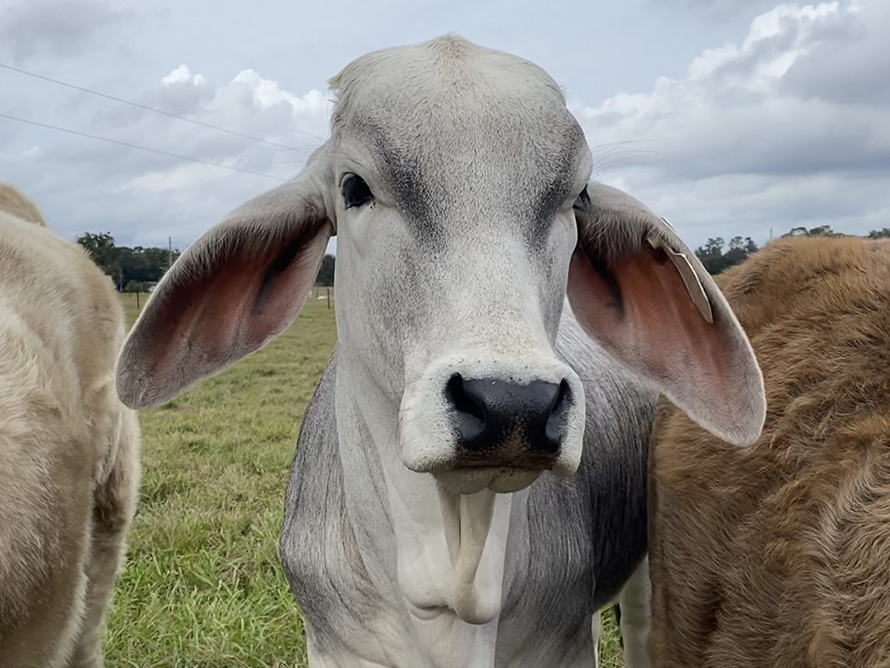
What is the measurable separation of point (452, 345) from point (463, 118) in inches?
21.4

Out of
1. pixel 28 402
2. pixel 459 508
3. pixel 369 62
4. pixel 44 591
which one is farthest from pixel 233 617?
pixel 369 62

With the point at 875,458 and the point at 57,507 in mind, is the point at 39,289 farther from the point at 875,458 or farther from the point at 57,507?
the point at 875,458

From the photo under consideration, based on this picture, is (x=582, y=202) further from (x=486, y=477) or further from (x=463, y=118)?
(x=486, y=477)

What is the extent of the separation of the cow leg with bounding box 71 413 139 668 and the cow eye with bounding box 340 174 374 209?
2287mm

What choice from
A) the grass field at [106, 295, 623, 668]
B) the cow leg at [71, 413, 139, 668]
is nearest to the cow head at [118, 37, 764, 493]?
the cow leg at [71, 413, 139, 668]

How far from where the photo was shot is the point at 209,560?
17.5 feet

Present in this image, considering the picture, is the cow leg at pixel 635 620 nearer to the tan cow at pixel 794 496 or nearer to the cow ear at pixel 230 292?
the tan cow at pixel 794 496

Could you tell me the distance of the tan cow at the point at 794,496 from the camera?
6.84 ft

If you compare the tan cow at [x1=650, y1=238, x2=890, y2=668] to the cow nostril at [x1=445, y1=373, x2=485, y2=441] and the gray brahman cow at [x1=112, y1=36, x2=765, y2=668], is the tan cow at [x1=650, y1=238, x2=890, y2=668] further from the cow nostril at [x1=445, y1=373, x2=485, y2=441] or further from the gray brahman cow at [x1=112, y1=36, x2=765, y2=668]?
the cow nostril at [x1=445, y1=373, x2=485, y2=441]

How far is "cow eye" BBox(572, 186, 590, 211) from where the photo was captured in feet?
7.54

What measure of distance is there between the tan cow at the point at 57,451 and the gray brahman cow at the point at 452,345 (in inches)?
37.8

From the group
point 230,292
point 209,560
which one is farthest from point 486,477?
point 209,560

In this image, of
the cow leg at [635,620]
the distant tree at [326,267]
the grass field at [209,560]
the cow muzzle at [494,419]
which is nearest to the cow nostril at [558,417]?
the cow muzzle at [494,419]

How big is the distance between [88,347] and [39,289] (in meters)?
0.30
